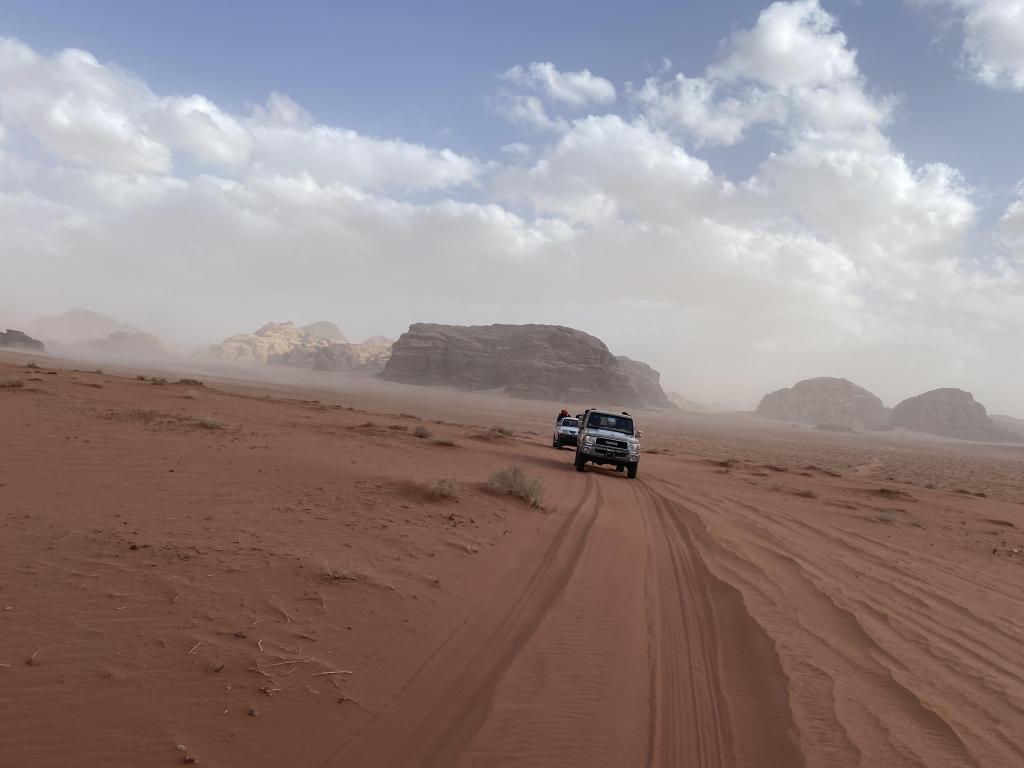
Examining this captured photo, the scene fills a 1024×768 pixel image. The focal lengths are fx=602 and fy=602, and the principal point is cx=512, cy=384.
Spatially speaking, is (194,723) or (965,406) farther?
(965,406)

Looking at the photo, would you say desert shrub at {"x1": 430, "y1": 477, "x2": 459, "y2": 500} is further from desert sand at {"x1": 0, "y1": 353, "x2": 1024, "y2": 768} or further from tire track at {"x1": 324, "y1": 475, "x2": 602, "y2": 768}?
tire track at {"x1": 324, "y1": 475, "x2": 602, "y2": 768}

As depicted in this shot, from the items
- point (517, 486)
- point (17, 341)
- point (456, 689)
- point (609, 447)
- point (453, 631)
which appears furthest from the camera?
point (17, 341)

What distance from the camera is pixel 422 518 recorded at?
→ 29.7 feet

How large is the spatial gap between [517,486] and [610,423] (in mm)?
8935

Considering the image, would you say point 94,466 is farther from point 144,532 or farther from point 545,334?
point 545,334

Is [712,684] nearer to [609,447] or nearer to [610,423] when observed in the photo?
[609,447]

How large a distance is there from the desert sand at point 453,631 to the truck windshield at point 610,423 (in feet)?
27.4

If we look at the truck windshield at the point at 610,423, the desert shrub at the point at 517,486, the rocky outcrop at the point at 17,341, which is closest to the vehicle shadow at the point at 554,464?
the truck windshield at the point at 610,423

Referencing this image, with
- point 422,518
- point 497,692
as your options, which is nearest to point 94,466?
point 422,518

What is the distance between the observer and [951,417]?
602ft

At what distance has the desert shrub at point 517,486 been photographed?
11.4 meters

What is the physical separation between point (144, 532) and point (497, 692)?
4.82 meters

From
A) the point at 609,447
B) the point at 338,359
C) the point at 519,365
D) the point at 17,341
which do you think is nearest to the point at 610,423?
the point at 609,447

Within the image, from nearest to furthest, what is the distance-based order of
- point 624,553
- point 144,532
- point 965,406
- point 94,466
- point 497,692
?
1. point 497,692
2. point 144,532
3. point 624,553
4. point 94,466
5. point 965,406
